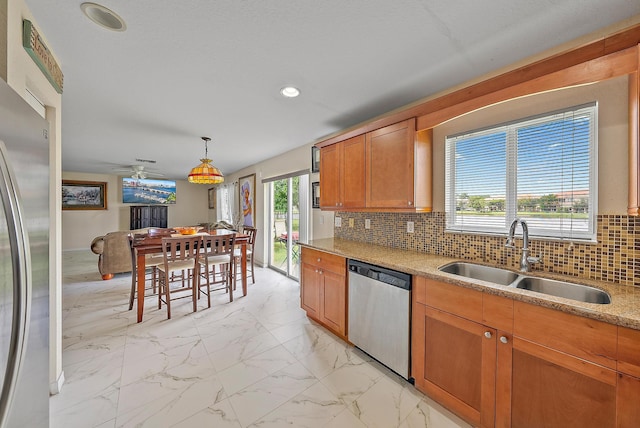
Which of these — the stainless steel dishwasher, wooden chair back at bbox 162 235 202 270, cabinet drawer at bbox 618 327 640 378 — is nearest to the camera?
cabinet drawer at bbox 618 327 640 378

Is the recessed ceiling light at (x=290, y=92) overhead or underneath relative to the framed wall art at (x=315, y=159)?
overhead

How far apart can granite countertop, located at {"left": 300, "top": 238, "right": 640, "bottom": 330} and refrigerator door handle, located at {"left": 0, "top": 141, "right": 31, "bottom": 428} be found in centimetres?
178

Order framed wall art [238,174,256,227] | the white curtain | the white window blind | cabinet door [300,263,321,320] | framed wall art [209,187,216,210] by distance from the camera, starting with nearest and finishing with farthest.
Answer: the white window blind
cabinet door [300,263,321,320]
framed wall art [238,174,256,227]
the white curtain
framed wall art [209,187,216,210]

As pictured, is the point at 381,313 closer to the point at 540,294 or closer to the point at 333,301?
the point at 333,301

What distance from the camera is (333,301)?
2.44m

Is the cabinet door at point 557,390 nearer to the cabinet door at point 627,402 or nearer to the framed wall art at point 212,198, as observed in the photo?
the cabinet door at point 627,402

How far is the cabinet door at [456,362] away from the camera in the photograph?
1375mm

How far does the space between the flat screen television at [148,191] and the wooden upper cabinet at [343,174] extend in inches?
276

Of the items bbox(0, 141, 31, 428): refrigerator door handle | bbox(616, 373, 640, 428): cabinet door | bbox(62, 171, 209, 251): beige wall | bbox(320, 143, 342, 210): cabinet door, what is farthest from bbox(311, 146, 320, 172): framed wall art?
bbox(62, 171, 209, 251): beige wall

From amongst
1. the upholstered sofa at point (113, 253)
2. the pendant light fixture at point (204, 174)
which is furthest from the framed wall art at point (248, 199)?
the upholstered sofa at point (113, 253)

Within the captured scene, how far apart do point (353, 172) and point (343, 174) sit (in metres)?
0.16

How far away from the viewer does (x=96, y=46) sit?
157 centimetres

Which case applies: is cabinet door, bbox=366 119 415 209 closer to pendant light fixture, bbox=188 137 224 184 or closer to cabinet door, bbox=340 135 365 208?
cabinet door, bbox=340 135 365 208

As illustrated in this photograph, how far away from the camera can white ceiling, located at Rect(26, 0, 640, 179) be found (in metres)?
1.28
